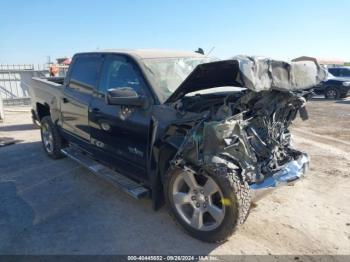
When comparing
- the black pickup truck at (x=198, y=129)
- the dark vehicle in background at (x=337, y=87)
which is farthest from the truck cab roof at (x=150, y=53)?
the dark vehicle in background at (x=337, y=87)

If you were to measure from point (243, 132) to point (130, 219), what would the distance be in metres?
1.70

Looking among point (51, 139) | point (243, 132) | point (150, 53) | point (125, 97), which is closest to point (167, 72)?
point (150, 53)

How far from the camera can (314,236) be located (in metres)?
3.46

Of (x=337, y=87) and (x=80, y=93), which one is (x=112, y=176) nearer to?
(x=80, y=93)

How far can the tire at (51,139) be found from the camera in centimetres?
609

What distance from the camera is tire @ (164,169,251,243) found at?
119 inches

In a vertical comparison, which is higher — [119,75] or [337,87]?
[119,75]

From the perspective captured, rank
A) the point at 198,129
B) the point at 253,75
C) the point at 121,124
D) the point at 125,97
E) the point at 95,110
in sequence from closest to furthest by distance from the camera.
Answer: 1. the point at 253,75
2. the point at 198,129
3. the point at 125,97
4. the point at 121,124
5. the point at 95,110

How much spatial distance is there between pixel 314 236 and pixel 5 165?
17.5 feet

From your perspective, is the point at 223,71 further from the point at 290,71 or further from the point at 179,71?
the point at 179,71

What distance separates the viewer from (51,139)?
6258 millimetres

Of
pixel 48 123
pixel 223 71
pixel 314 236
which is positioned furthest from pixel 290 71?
pixel 48 123

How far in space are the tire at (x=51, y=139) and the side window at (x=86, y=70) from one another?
1204 mm

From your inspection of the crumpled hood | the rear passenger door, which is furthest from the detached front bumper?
the rear passenger door
